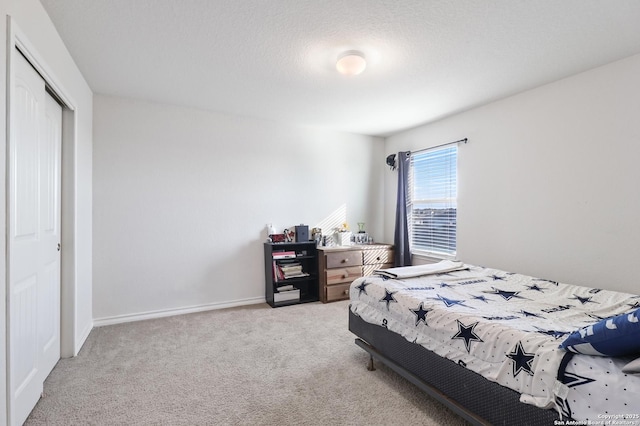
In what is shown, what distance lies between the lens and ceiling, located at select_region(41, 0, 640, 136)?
186 cm

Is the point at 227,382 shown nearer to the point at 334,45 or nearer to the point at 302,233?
the point at 302,233

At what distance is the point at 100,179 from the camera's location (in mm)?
3215

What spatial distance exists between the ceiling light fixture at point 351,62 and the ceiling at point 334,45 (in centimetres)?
7

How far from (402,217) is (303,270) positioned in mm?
1647

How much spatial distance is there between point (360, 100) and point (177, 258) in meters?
2.82

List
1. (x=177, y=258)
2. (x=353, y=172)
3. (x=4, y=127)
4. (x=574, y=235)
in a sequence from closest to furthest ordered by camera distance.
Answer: (x=4, y=127)
(x=574, y=235)
(x=177, y=258)
(x=353, y=172)

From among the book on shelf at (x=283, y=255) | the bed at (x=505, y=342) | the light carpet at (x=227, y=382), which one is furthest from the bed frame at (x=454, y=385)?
the book on shelf at (x=283, y=255)

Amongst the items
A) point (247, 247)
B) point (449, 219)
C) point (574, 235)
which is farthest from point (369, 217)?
point (574, 235)

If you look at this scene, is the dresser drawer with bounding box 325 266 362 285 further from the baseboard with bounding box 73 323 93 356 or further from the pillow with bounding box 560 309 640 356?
the pillow with bounding box 560 309 640 356

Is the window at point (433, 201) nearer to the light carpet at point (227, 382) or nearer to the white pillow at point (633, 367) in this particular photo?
the light carpet at point (227, 382)

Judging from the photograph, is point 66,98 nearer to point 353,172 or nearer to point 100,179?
point 100,179

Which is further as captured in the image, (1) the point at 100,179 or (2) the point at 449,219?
(2) the point at 449,219

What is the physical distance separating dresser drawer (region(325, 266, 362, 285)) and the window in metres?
0.94

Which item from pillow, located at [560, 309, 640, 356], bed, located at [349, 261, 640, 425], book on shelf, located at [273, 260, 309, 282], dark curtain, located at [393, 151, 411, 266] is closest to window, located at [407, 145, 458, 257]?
dark curtain, located at [393, 151, 411, 266]
